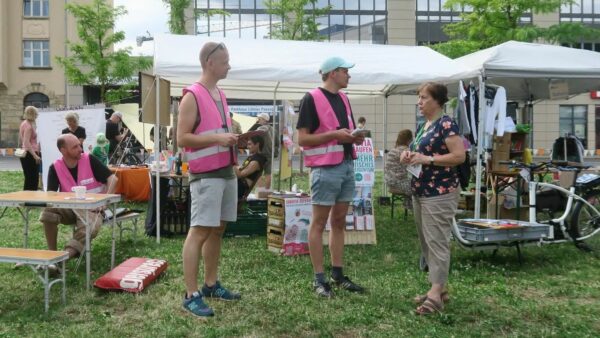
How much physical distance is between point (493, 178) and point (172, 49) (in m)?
4.54

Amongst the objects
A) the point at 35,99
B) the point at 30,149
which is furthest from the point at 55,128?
the point at 35,99

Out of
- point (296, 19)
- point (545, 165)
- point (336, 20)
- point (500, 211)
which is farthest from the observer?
point (336, 20)

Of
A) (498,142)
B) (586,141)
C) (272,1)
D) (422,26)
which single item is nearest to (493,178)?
(498,142)

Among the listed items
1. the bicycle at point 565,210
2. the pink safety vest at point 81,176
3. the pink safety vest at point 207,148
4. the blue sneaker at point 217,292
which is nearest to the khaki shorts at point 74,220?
the pink safety vest at point 81,176

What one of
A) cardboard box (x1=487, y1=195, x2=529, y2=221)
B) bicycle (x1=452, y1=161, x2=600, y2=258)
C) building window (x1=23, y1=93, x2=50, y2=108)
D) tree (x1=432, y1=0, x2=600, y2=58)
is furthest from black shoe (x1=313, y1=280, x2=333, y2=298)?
building window (x1=23, y1=93, x2=50, y2=108)

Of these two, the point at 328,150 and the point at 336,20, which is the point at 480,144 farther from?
the point at 336,20

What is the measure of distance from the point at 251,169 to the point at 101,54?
16.8m

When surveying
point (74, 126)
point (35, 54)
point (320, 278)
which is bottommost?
point (320, 278)

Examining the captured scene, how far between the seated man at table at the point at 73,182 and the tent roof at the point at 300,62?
4.95 ft

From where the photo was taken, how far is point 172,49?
695cm

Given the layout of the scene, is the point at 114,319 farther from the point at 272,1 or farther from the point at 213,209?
the point at 272,1

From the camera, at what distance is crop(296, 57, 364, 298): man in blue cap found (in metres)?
4.32

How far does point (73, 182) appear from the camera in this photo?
17.4ft

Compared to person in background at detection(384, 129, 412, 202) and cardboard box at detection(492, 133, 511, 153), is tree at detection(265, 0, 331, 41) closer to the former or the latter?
cardboard box at detection(492, 133, 511, 153)
